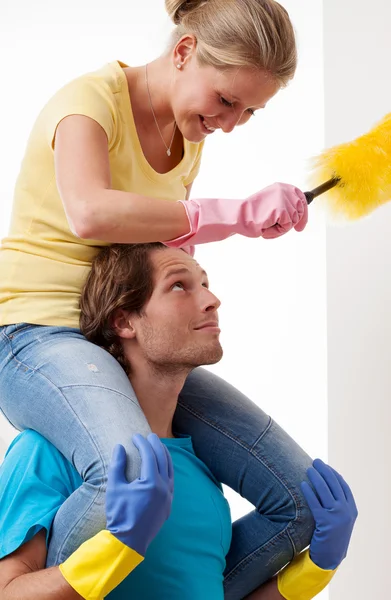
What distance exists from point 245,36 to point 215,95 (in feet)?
0.40

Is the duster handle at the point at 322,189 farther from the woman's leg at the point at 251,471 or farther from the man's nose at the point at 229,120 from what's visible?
the woman's leg at the point at 251,471

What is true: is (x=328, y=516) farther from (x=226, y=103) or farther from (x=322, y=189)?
(x=226, y=103)

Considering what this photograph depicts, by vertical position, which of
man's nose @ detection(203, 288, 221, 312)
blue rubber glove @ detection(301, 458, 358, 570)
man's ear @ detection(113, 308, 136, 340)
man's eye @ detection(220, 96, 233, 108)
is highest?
man's eye @ detection(220, 96, 233, 108)

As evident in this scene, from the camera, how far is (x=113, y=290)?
186cm

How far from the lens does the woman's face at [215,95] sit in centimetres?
166

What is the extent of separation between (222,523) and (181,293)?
484 mm

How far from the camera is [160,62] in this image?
5.95 ft

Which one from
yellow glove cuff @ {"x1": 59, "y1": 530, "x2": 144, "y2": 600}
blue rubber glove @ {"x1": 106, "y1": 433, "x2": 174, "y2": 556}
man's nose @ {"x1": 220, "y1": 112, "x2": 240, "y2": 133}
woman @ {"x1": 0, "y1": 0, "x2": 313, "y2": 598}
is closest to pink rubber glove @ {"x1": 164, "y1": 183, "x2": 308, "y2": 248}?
woman @ {"x1": 0, "y1": 0, "x2": 313, "y2": 598}

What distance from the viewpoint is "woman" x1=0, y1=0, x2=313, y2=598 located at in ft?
5.13

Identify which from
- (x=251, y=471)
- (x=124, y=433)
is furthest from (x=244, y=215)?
(x=251, y=471)

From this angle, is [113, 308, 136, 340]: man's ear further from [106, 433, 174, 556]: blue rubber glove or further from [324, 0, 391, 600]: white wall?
[324, 0, 391, 600]: white wall

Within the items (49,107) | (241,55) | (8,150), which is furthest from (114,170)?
(8,150)

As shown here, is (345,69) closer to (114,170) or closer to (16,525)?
(114,170)

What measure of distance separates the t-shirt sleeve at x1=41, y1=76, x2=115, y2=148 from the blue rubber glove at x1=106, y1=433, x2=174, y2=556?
584 mm
